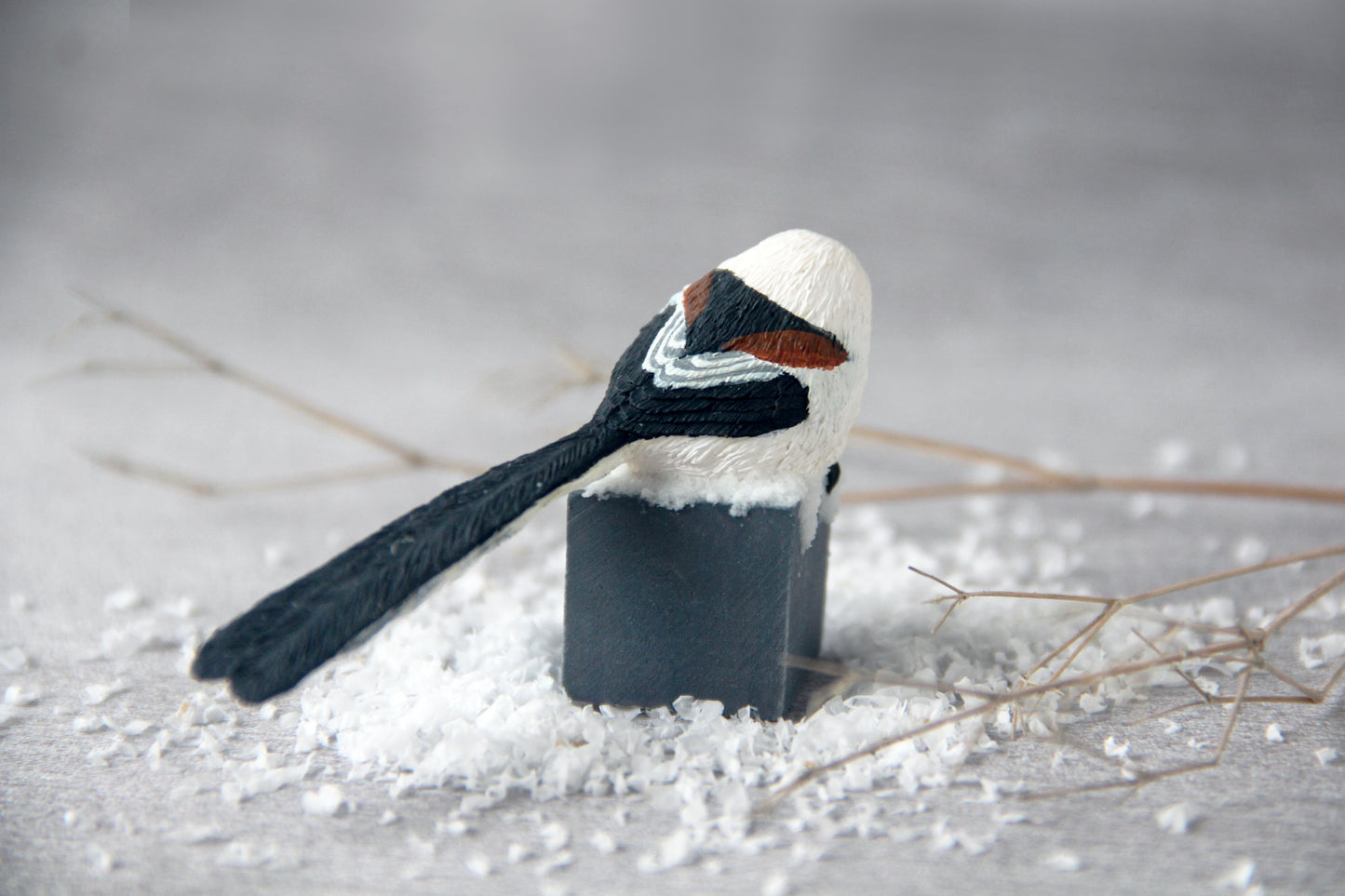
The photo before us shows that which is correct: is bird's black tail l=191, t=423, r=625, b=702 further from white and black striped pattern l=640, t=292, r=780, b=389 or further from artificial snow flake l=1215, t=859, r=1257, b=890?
artificial snow flake l=1215, t=859, r=1257, b=890

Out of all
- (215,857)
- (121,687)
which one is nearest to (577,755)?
(215,857)

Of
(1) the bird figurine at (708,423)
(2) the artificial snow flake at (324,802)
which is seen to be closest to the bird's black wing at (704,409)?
(1) the bird figurine at (708,423)

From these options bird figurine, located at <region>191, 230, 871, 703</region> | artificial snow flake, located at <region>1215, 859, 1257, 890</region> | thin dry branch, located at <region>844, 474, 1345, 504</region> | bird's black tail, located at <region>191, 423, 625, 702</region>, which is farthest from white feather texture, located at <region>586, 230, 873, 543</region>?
artificial snow flake, located at <region>1215, 859, 1257, 890</region>

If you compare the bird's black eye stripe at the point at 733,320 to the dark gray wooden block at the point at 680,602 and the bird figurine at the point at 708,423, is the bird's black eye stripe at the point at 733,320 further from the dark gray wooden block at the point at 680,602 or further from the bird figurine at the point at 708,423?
the dark gray wooden block at the point at 680,602

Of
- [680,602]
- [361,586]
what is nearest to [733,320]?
[680,602]

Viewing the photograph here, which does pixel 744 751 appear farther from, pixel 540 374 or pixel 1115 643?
pixel 540 374
